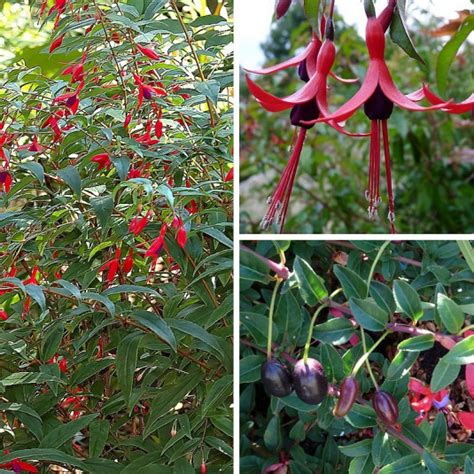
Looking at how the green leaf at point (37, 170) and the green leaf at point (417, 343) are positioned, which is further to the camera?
the green leaf at point (37, 170)

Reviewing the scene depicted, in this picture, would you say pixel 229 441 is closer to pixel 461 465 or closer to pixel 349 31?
pixel 461 465

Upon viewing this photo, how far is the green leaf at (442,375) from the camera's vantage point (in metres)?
0.60

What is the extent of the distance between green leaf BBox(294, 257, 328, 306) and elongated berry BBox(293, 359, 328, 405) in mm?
58

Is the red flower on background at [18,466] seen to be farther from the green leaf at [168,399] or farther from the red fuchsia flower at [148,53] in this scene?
the red fuchsia flower at [148,53]

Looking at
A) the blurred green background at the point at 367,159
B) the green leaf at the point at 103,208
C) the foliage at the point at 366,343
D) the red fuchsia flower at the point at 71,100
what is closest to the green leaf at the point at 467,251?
the foliage at the point at 366,343

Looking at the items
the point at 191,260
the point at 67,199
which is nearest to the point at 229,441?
the point at 191,260

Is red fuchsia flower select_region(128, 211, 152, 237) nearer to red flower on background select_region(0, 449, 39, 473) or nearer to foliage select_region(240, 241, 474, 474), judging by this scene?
foliage select_region(240, 241, 474, 474)

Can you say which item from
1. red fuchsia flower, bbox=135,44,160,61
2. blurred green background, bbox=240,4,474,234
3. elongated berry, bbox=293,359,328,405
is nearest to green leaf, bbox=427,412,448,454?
elongated berry, bbox=293,359,328,405

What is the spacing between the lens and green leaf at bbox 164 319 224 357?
0.71 meters

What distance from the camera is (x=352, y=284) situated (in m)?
0.64

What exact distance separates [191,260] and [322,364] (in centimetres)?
21

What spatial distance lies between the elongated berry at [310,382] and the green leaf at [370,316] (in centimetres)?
6

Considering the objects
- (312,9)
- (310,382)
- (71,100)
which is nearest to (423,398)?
(310,382)

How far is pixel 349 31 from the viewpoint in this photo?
141cm
